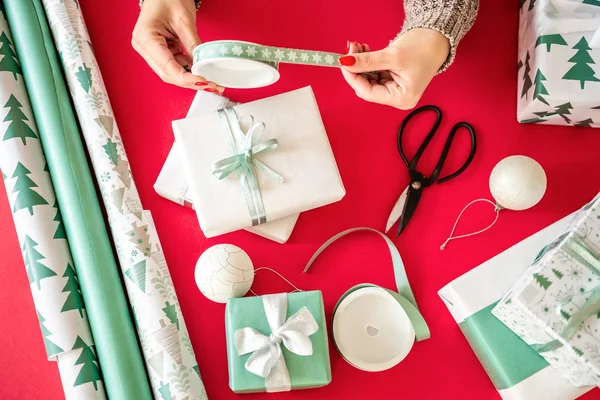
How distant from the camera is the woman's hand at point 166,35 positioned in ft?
2.49

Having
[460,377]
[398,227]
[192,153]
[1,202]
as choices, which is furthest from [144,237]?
[460,377]

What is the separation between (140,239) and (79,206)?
0.10 m

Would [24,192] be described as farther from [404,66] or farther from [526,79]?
[526,79]

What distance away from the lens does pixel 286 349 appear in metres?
0.72

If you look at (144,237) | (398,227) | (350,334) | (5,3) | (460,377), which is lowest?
(460,377)

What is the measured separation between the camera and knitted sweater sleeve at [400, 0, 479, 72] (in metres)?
0.76

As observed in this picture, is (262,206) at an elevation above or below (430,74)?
below

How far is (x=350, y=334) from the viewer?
74 cm

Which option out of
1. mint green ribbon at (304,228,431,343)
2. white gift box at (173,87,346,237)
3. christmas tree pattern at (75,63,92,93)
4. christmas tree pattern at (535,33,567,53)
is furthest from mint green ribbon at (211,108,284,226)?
christmas tree pattern at (535,33,567,53)

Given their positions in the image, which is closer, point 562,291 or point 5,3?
point 562,291

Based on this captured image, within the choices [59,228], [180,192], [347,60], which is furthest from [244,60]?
[59,228]

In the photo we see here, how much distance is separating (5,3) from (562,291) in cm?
91

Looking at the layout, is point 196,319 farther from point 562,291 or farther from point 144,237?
→ point 562,291

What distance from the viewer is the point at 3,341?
763mm
